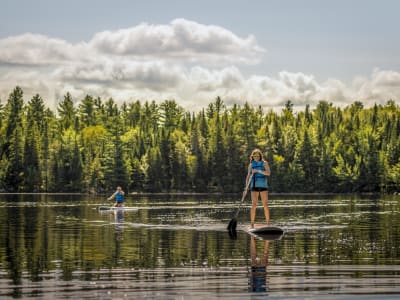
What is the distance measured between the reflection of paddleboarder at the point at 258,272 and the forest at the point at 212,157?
126m

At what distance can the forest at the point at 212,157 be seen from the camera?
152 m

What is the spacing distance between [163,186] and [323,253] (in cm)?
13608

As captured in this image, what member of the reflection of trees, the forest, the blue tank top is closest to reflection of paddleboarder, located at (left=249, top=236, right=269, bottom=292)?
the reflection of trees

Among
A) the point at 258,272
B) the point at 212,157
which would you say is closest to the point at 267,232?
the point at 258,272

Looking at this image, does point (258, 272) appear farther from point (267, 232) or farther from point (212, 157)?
point (212, 157)

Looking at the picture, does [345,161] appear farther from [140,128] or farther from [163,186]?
[140,128]

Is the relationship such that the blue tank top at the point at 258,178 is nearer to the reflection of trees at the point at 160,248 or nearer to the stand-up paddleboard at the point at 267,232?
the stand-up paddleboard at the point at 267,232

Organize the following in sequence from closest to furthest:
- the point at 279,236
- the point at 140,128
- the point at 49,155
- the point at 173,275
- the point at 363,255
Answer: the point at 173,275, the point at 363,255, the point at 279,236, the point at 49,155, the point at 140,128

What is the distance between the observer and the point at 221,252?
22.2 m

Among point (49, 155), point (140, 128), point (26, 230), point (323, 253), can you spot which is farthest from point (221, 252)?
point (140, 128)

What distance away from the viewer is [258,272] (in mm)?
17594

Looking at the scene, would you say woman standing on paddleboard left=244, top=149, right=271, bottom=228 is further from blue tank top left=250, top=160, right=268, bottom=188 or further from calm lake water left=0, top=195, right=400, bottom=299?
calm lake water left=0, top=195, right=400, bottom=299

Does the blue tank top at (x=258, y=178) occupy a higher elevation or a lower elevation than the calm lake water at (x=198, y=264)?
higher

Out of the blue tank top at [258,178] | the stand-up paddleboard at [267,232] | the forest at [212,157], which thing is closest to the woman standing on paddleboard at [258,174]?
the blue tank top at [258,178]
